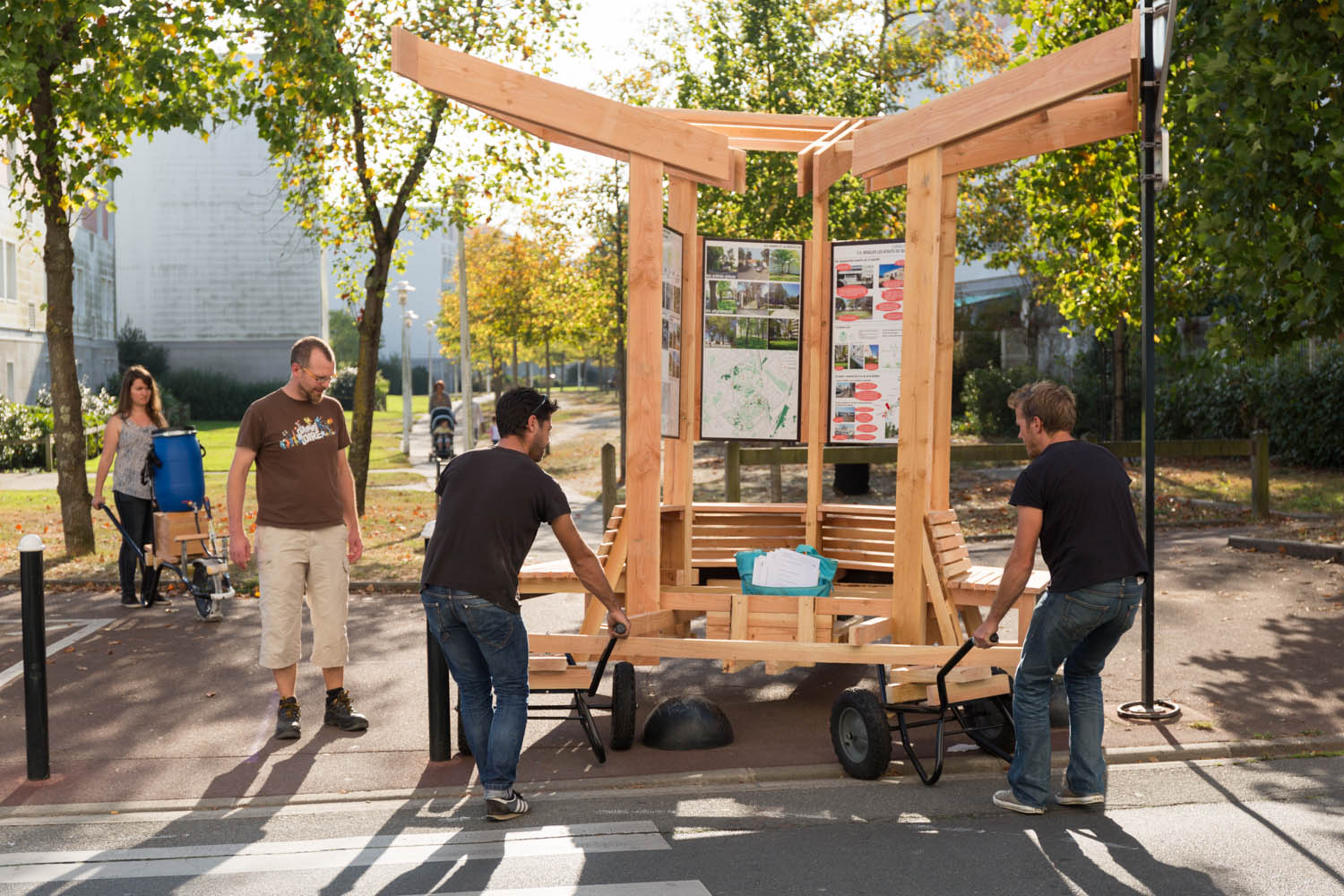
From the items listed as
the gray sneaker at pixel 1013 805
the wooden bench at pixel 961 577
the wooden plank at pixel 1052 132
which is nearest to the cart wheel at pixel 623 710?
the wooden bench at pixel 961 577

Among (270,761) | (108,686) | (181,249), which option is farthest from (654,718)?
(181,249)

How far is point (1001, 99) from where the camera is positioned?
6.51m

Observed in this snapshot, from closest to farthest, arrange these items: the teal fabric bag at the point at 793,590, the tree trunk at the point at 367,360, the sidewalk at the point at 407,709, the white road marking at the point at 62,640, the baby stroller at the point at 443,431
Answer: the sidewalk at the point at 407,709 → the teal fabric bag at the point at 793,590 → the white road marking at the point at 62,640 → the tree trunk at the point at 367,360 → the baby stroller at the point at 443,431

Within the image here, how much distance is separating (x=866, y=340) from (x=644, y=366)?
168cm

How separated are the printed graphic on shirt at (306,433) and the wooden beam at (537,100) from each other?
183 centimetres

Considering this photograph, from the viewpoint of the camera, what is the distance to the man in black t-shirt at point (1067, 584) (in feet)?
17.6

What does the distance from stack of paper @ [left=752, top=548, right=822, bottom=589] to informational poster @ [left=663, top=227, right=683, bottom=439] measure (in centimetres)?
96

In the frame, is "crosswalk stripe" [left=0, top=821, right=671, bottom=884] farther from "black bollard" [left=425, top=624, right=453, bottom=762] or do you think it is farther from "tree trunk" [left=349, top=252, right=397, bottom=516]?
"tree trunk" [left=349, top=252, right=397, bottom=516]

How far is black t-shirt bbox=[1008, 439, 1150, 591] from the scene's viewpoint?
534 centimetres

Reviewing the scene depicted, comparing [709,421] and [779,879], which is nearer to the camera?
[779,879]

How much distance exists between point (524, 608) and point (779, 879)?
6.62m

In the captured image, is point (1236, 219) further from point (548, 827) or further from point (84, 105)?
point (84, 105)

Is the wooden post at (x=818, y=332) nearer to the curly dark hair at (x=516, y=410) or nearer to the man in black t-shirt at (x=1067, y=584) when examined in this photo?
the man in black t-shirt at (x=1067, y=584)

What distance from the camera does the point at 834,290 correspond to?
8.12 metres
